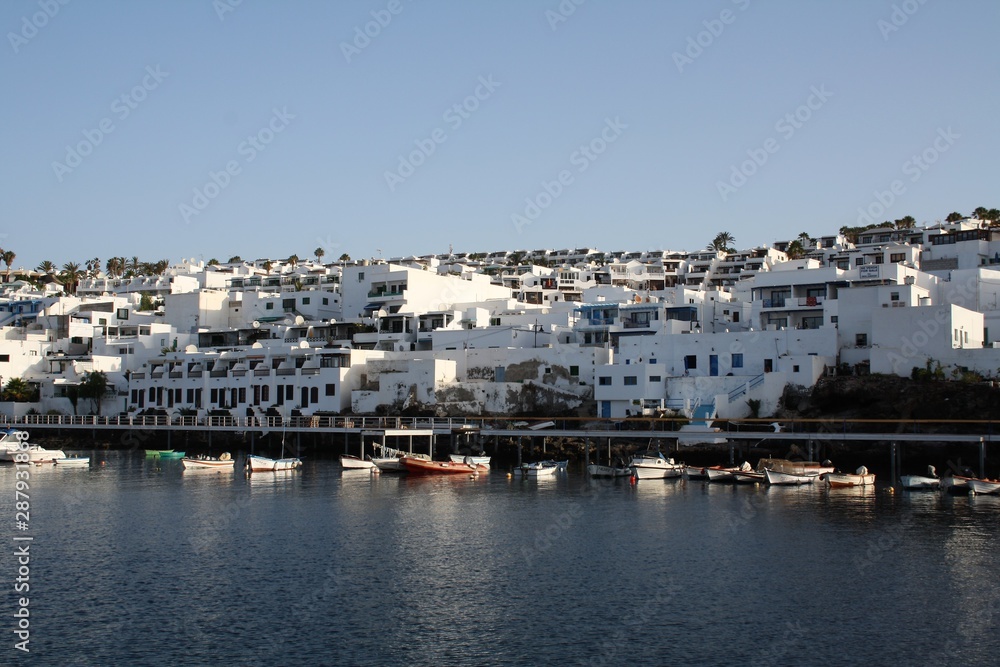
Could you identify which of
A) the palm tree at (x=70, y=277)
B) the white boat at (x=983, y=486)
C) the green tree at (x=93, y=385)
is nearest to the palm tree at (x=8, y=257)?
the palm tree at (x=70, y=277)

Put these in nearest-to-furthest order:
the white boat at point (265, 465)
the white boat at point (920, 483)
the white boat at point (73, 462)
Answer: the white boat at point (920, 483), the white boat at point (265, 465), the white boat at point (73, 462)

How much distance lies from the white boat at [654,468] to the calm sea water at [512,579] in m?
6.83

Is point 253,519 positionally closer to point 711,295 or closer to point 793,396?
point 793,396

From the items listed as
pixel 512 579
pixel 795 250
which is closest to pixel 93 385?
pixel 512 579

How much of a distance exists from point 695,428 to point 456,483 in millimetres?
16178

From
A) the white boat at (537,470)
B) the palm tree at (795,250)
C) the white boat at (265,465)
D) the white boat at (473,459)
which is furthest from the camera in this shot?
the palm tree at (795,250)

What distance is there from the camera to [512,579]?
34125 millimetres

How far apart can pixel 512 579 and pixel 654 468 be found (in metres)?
28.3

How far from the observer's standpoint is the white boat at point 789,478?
57.4m

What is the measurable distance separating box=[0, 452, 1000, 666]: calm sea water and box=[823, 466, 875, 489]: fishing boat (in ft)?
7.78

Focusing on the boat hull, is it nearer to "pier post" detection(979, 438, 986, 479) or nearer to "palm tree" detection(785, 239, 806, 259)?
"pier post" detection(979, 438, 986, 479)

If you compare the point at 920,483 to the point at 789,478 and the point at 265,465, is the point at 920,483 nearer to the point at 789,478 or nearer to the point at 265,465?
the point at 789,478

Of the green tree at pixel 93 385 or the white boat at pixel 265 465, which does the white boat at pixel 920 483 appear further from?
the green tree at pixel 93 385

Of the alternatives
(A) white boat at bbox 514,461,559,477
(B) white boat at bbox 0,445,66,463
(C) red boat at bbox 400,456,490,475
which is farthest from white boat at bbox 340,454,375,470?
(B) white boat at bbox 0,445,66,463
